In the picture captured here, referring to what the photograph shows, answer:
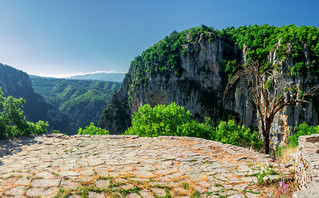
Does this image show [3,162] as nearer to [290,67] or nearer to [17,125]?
[17,125]

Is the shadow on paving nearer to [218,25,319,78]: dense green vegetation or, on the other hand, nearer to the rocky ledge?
the rocky ledge

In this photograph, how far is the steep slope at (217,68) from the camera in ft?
98.9

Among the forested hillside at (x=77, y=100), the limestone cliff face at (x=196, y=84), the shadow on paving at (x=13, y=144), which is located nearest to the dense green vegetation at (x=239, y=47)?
the limestone cliff face at (x=196, y=84)

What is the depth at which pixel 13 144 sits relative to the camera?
7777 mm

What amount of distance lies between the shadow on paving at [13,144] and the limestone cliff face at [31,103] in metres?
98.1

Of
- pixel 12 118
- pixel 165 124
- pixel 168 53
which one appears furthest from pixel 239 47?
pixel 12 118

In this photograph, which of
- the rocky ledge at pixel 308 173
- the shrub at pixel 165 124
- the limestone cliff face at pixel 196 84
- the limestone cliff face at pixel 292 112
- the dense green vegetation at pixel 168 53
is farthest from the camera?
the dense green vegetation at pixel 168 53

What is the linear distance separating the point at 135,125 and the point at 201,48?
39710 mm

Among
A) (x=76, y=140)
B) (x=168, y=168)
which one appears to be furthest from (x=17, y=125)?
(x=168, y=168)

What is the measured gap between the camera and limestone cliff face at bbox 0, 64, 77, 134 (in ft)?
303

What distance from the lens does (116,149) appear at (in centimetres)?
728

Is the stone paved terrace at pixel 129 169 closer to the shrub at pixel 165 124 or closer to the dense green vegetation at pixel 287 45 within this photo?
the shrub at pixel 165 124

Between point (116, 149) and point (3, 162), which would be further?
point (116, 149)

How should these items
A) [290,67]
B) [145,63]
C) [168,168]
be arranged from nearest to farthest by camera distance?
[168,168], [290,67], [145,63]
